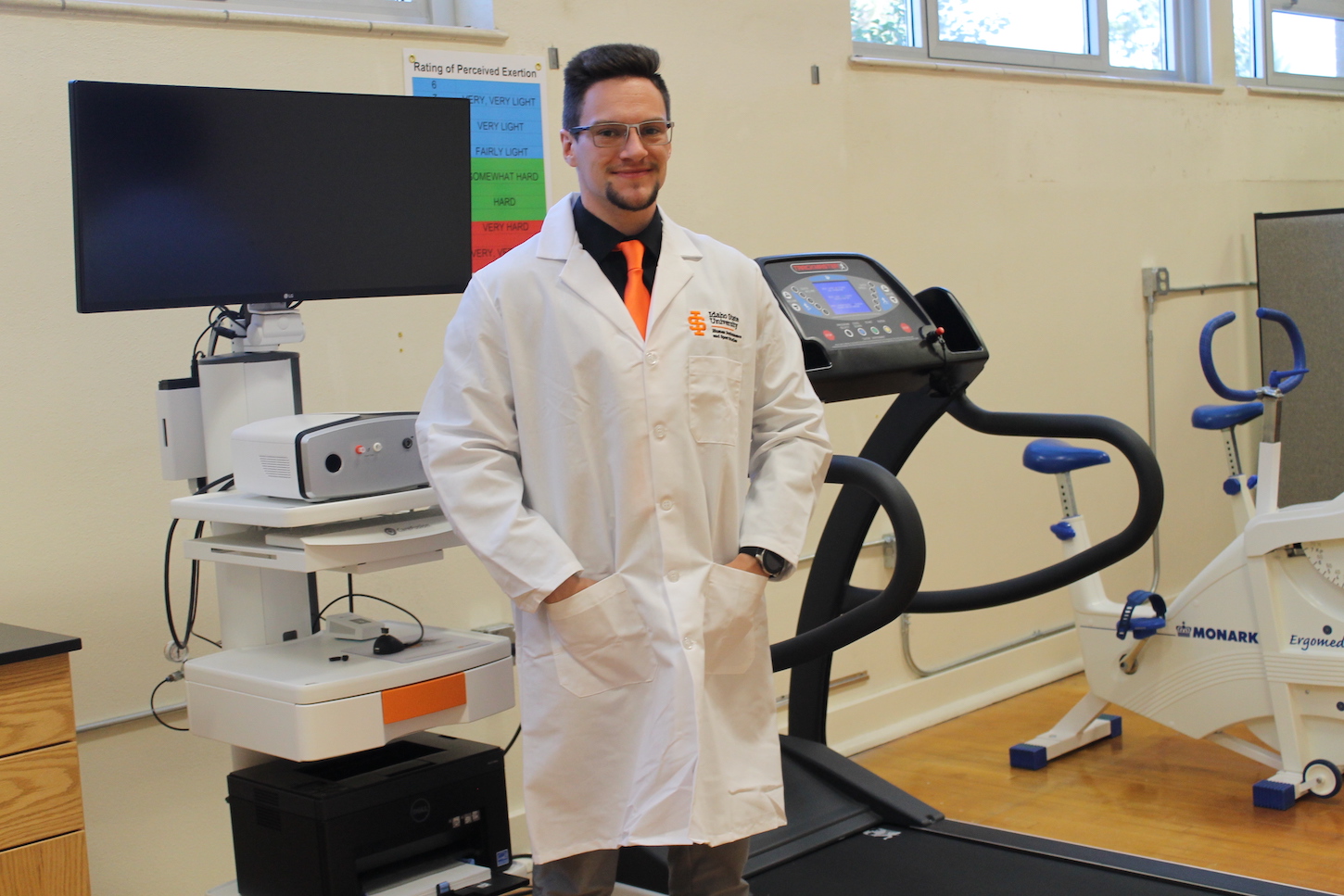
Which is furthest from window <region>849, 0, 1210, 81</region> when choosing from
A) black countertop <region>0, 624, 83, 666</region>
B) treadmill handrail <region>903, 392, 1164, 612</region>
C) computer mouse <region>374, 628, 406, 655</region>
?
black countertop <region>0, 624, 83, 666</region>

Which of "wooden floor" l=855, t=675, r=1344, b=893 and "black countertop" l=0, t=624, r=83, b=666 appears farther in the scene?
"wooden floor" l=855, t=675, r=1344, b=893

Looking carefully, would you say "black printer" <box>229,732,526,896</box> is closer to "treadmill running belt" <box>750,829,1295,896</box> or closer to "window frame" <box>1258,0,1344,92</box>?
"treadmill running belt" <box>750,829,1295,896</box>

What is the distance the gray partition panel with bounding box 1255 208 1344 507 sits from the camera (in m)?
4.64

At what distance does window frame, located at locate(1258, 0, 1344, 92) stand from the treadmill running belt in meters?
4.08

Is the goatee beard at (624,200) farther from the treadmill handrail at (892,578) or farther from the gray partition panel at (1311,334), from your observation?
the gray partition panel at (1311,334)

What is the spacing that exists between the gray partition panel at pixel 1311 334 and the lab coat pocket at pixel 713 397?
3583 mm

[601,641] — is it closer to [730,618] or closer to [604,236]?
[730,618]

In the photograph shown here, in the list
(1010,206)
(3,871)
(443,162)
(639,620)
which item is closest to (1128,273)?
(1010,206)

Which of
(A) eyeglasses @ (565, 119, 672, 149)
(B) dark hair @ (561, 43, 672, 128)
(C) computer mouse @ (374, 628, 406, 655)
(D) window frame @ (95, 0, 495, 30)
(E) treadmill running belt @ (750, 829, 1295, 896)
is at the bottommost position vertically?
(E) treadmill running belt @ (750, 829, 1295, 896)

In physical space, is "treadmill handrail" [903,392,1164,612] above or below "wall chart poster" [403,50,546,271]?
below

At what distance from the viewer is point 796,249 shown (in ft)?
11.7

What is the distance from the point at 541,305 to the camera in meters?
1.86

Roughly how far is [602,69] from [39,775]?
4.43ft

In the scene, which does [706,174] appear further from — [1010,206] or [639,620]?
[639,620]
